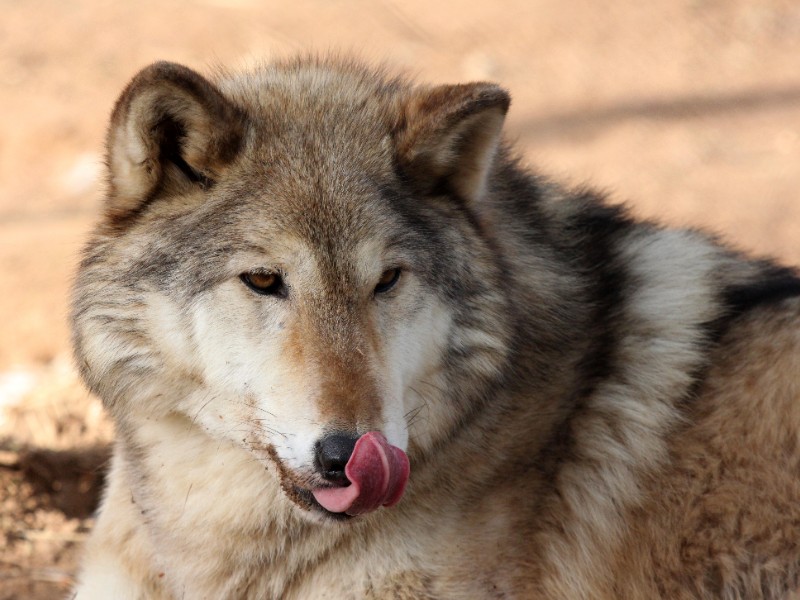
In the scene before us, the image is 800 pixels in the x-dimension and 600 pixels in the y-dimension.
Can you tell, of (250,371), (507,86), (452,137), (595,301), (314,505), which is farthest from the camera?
(507,86)

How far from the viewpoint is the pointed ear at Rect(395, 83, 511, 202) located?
3.40m

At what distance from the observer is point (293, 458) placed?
3.02 m

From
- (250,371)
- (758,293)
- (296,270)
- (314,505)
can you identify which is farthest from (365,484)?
(758,293)

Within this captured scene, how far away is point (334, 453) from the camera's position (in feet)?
9.55

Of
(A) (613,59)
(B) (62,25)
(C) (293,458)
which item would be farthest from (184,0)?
(C) (293,458)

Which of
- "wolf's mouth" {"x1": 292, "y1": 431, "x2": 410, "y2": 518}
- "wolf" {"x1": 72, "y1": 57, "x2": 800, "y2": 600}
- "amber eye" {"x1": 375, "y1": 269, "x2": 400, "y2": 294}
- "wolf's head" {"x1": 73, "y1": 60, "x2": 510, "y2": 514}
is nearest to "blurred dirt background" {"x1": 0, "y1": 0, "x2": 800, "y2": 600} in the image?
"wolf" {"x1": 72, "y1": 57, "x2": 800, "y2": 600}

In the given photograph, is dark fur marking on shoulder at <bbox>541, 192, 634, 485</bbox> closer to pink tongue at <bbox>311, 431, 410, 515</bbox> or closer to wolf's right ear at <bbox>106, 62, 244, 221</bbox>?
pink tongue at <bbox>311, 431, 410, 515</bbox>

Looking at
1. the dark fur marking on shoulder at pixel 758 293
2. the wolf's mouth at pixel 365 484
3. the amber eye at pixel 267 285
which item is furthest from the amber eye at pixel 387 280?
the dark fur marking on shoulder at pixel 758 293

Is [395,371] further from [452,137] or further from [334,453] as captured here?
[452,137]

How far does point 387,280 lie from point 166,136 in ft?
2.85

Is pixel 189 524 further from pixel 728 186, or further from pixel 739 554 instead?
pixel 728 186

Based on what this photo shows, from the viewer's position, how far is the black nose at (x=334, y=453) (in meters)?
2.91

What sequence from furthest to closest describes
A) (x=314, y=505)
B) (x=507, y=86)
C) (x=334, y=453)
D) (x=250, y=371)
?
(x=507, y=86), (x=250, y=371), (x=314, y=505), (x=334, y=453)

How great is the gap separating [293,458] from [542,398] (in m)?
1.11
